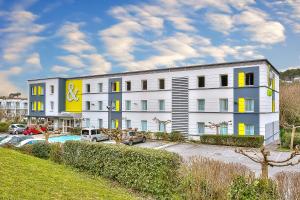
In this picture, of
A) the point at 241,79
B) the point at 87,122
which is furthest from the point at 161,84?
the point at 87,122

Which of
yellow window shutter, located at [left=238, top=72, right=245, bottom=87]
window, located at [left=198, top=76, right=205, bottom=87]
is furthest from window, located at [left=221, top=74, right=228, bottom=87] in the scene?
window, located at [left=198, top=76, right=205, bottom=87]

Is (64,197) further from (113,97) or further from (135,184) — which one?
(113,97)

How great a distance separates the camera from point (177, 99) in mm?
41062

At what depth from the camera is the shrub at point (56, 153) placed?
67.5ft

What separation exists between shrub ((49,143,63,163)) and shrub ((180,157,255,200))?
10.8 meters

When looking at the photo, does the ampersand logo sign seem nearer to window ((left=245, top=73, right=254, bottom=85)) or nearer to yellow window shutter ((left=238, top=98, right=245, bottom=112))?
yellow window shutter ((left=238, top=98, right=245, bottom=112))

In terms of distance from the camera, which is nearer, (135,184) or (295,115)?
(135,184)

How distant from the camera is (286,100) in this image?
53.4 meters

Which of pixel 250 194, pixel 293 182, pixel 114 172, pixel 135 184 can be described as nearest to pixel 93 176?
pixel 114 172

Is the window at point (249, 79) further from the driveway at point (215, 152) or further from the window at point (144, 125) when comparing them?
the window at point (144, 125)

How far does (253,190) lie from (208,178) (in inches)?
74.6

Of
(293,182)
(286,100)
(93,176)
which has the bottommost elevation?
(93,176)

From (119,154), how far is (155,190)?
295cm

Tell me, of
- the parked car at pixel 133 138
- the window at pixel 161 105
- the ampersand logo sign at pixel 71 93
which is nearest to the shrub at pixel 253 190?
the parked car at pixel 133 138
